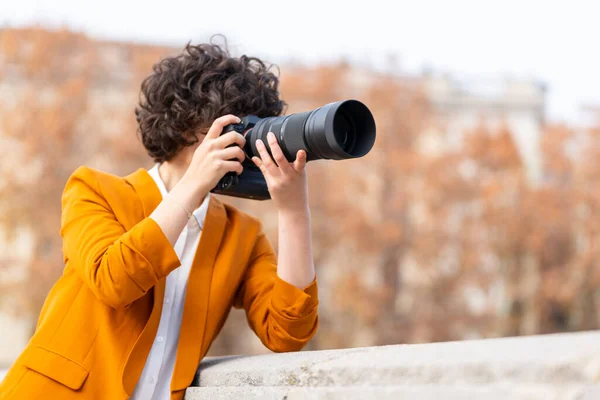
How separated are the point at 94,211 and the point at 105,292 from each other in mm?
192

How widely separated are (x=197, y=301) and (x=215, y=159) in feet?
0.92

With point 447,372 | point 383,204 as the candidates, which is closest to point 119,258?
point 447,372

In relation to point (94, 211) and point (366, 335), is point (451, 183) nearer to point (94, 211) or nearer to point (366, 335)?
point (366, 335)

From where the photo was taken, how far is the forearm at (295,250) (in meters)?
1.55

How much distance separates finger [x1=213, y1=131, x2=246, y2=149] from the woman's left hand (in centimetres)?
5

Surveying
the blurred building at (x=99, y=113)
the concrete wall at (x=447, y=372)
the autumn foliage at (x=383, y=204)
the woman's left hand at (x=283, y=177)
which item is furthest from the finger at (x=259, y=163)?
the blurred building at (x=99, y=113)

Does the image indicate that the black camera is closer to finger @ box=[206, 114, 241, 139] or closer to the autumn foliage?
finger @ box=[206, 114, 241, 139]

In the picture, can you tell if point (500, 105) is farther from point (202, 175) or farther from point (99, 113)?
point (202, 175)

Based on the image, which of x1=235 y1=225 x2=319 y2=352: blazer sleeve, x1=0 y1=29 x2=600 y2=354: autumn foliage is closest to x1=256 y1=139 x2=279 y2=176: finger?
x1=235 y1=225 x2=319 y2=352: blazer sleeve

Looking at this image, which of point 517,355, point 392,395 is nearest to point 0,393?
point 392,395

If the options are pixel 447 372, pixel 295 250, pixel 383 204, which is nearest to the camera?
pixel 447 372

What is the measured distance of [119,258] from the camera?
1335 millimetres

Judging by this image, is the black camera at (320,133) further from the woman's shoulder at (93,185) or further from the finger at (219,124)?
the woman's shoulder at (93,185)

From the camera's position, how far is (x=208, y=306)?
5.02 feet
